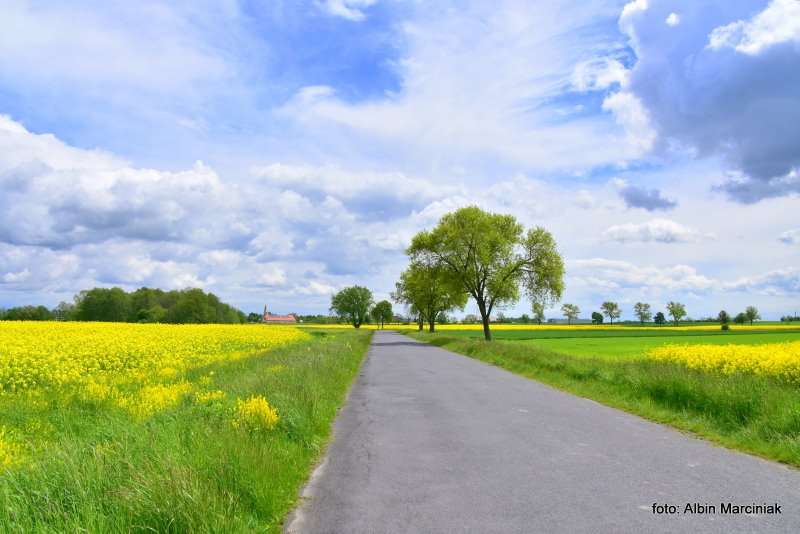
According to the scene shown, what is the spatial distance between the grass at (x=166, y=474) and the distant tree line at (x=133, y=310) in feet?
340

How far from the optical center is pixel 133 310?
121312 millimetres

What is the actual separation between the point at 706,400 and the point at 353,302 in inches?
5446

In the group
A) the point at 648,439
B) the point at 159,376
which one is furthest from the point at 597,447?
the point at 159,376

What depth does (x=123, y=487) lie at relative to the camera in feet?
14.9

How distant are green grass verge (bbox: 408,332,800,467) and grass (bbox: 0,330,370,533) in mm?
6961

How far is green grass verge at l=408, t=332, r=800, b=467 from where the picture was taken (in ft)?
27.3

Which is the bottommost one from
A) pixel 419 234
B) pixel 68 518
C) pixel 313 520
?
pixel 313 520

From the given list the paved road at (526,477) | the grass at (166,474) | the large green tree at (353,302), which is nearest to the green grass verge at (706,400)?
the paved road at (526,477)

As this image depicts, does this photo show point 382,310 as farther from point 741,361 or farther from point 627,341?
point 741,361

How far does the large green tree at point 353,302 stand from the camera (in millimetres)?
147375

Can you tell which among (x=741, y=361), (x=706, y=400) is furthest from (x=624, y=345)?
(x=706, y=400)

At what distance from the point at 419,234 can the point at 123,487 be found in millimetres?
46312

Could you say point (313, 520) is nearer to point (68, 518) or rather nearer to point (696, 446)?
point (68, 518)

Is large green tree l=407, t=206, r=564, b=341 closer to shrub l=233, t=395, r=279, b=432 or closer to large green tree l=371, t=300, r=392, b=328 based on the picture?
shrub l=233, t=395, r=279, b=432
